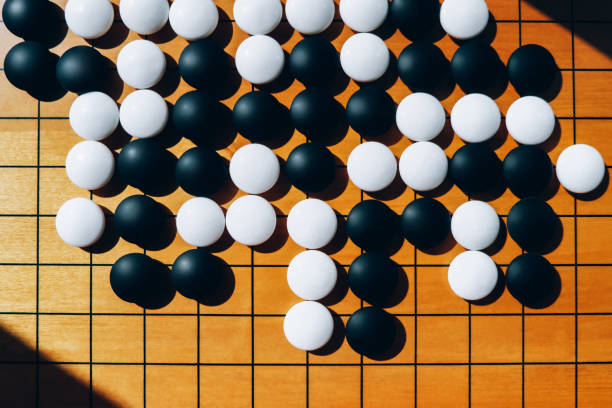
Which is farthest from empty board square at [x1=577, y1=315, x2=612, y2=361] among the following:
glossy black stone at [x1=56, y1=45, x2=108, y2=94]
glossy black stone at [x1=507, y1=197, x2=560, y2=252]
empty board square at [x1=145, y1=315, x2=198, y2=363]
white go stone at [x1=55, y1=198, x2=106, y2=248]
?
glossy black stone at [x1=56, y1=45, x2=108, y2=94]

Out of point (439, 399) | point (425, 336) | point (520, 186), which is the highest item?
point (520, 186)

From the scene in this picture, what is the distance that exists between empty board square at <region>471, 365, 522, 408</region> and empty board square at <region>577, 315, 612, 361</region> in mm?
265

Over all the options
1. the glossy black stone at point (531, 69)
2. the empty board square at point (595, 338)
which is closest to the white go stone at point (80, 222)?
the glossy black stone at point (531, 69)

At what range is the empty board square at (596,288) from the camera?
171cm

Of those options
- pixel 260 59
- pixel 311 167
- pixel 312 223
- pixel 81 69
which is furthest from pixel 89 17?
pixel 312 223

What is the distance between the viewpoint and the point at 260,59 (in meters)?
1.61

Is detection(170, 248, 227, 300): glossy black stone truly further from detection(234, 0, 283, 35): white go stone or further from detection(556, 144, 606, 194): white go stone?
detection(556, 144, 606, 194): white go stone

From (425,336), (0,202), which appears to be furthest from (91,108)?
(425,336)

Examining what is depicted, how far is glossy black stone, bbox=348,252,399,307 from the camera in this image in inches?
63.2

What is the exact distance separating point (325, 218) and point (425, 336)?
59cm

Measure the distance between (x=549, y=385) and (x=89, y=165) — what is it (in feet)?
6.23

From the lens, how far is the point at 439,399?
170 centimetres

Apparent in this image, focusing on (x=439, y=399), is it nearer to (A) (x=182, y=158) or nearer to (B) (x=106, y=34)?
(A) (x=182, y=158)

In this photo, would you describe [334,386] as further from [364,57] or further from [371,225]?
[364,57]
